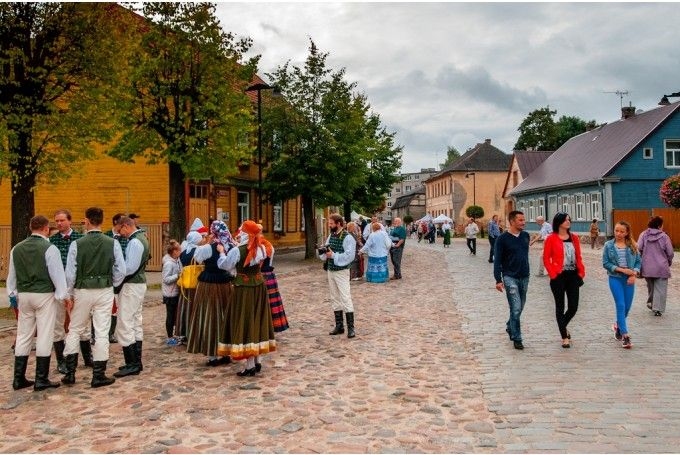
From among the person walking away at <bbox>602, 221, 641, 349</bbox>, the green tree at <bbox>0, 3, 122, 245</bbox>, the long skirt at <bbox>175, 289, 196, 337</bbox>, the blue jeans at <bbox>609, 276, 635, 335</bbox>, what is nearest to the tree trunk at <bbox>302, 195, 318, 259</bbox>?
the green tree at <bbox>0, 3, 122, 245</bbox>

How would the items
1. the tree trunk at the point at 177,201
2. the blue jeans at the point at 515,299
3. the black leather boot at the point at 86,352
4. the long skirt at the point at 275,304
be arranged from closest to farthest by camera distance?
the black leather boot at the point at 86,352 < the blue jeans at the point at 515,299 < the long skirt at the point at 275,304 < the tree trunk at the point at 177,201

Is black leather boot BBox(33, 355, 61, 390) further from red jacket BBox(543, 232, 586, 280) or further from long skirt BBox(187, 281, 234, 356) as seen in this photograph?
red jacket BBox(543, 232, 586, 280)

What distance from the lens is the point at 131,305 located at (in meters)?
7.43

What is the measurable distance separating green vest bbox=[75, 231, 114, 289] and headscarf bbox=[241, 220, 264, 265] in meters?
1.54

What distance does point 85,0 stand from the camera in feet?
41.9

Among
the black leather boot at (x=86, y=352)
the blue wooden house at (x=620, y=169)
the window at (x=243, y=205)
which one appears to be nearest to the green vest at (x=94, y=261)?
the black leather boot at (x=86, y=352)

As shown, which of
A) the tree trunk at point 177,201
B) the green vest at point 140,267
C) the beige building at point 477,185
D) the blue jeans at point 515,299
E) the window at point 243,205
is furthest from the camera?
the beige building at point 477,185

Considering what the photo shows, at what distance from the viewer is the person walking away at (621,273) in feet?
27.8

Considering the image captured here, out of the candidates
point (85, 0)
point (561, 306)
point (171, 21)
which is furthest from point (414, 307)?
point (171, 21)

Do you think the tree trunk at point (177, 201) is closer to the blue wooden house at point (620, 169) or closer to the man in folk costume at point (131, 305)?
the man in folk costume at point (131, 305)

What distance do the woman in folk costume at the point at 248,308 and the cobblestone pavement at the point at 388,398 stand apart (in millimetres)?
344

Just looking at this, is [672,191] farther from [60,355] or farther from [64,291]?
[64,291]

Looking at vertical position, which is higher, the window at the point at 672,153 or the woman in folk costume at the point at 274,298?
the window at the point at 672,153

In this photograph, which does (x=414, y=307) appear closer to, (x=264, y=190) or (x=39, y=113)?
(x=39, y=113)
